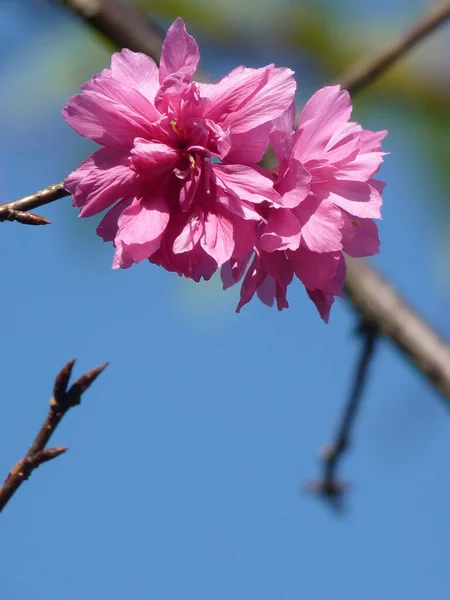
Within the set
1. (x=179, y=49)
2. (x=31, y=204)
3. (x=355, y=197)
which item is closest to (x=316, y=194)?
(x=355, y=197)

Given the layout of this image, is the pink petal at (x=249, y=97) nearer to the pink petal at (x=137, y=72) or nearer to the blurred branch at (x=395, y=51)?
the pink petal at (x=137, y=72)

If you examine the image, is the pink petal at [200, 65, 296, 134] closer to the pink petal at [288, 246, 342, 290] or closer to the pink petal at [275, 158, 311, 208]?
the pink petal at [275, 158, 311, 208]

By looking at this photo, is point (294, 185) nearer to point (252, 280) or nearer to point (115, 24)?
point (252, 280)

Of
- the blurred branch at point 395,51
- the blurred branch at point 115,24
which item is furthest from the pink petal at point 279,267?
the blurred branch at point 115,24

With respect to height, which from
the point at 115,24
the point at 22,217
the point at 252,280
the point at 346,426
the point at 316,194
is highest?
the point at 115,24

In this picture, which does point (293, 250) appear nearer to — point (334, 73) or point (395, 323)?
point (395, 323)

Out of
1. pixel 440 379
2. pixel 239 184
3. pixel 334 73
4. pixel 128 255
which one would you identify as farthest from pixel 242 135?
pixel 334 73
